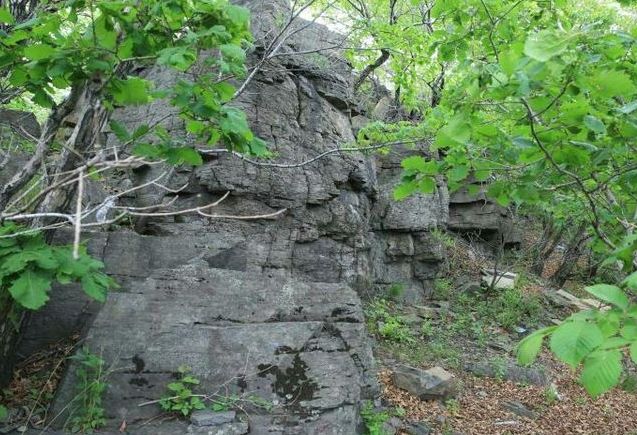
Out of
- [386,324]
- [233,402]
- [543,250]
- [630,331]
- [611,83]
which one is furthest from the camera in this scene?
[543,250]

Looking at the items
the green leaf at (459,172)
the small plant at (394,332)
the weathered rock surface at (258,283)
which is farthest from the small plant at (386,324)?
the green leaf at (459,172)

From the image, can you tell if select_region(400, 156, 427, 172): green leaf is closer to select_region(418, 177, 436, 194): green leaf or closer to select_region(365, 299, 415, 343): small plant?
select_region(418, 177, 436, 194): green leaf

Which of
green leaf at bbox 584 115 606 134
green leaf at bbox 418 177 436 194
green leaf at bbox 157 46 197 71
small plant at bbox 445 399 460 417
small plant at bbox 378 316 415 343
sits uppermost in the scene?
green leaf at bbox 584 115 606 134

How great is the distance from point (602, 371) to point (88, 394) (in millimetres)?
4279

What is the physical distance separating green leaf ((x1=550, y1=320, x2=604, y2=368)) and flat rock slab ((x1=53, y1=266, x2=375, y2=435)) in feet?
12.2

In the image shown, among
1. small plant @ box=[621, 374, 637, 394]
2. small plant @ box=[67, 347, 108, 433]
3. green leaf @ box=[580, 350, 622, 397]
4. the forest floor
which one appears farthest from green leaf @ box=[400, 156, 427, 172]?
small plant @ box=[621, 374, 637, 394]

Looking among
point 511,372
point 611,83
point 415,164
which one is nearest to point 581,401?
point 511,372

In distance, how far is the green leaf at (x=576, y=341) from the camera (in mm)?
1394

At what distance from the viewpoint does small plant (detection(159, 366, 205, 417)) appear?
451 centimetres

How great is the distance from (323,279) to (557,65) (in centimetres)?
717

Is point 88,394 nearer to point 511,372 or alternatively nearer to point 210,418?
point 210,418

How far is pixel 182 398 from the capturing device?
4.59m

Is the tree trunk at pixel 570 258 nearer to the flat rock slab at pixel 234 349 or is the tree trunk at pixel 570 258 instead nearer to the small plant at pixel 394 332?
the small plant at pixel 394 332

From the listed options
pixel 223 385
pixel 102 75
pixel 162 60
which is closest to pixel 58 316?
pixel 223 385
